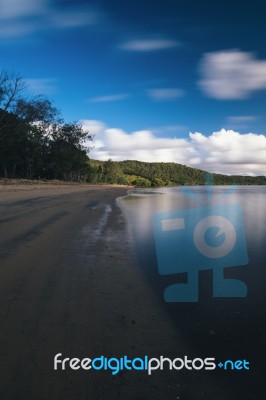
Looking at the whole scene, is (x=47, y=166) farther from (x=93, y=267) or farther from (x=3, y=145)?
(x=93, y=267)

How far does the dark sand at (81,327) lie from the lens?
3.33 metres

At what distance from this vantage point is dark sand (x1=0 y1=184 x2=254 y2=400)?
3.33 m

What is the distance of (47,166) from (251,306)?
64.8 metres

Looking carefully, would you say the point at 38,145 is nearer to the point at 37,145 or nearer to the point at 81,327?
the point at 37,145

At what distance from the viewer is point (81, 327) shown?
179 inches

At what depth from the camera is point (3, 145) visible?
53688mm

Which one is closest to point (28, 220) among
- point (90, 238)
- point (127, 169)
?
point (90, 238)

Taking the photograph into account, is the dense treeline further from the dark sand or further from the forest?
the dark sand
